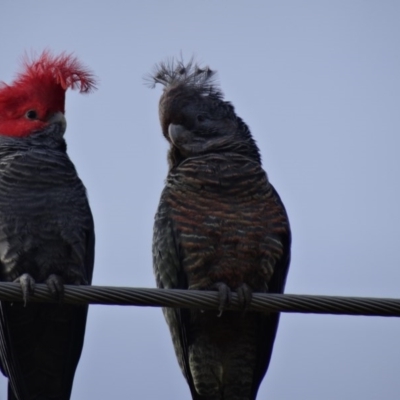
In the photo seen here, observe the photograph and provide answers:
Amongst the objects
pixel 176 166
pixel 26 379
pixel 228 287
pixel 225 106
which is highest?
pixel 225 106

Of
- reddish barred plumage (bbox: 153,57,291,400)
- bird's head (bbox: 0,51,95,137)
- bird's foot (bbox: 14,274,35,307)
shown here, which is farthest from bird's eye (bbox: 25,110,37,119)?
bird's foot (bbox: 14,274,35,307)

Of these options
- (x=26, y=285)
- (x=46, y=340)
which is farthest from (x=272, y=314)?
(x=26, y=285)

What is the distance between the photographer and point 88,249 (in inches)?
291

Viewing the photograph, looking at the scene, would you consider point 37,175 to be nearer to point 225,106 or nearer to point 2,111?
point 2,111

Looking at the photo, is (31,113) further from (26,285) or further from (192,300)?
(192,300)

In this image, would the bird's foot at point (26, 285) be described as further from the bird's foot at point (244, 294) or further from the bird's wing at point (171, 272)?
the bird's foot at point (244, 294)

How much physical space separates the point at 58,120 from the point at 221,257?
1.98 metres

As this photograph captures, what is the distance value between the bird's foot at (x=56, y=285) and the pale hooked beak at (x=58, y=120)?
5.10 ft

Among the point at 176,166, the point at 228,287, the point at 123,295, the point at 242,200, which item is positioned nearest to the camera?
the point at 123,295

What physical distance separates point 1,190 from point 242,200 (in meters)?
1.91

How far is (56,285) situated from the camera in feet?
20.7

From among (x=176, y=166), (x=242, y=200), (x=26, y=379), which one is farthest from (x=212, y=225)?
(x=26, y=379)

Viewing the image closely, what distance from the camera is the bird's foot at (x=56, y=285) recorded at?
5.70 meters

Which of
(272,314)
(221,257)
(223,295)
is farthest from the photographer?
(272,314)
